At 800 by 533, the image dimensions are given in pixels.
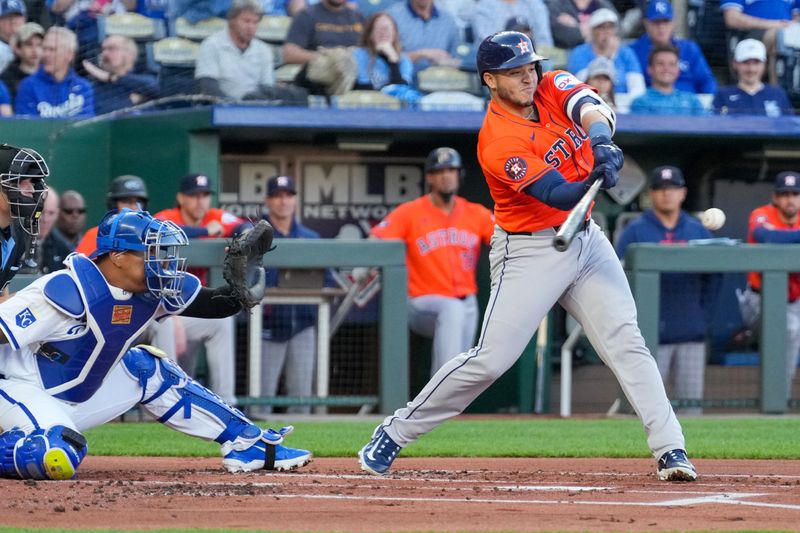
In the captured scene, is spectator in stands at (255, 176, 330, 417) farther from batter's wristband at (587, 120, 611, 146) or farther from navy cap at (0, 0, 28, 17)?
batter's wristband at (587, 120, 611, 146)

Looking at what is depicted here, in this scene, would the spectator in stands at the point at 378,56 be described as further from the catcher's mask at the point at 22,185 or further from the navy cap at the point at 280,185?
the catcher's mask at the point at 22,185

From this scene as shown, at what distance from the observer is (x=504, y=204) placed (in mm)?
5301

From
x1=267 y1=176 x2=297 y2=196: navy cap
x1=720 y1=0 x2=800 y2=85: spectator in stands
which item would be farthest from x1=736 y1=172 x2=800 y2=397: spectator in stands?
x1=267 y1=176 x2=297 y2=196: navy cap

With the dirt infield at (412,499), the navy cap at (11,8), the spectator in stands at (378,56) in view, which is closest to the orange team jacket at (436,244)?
the spectator in stands at (378,56)

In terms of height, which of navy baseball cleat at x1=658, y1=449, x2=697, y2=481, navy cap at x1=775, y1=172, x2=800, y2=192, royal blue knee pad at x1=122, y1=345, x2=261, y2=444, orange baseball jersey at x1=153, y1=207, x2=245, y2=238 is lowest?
navy baseball cleat at x1=658, y1=449, x2=697, y2=481

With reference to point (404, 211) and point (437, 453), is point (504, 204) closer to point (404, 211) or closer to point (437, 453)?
point (437, 453)

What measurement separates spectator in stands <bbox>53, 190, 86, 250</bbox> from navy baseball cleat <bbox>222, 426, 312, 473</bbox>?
4.16m

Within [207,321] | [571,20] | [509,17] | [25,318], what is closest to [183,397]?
[25,318]

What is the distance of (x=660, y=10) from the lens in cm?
1125

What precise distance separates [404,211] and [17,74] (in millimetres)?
3133

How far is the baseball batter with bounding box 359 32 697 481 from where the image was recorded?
5137 millimetres

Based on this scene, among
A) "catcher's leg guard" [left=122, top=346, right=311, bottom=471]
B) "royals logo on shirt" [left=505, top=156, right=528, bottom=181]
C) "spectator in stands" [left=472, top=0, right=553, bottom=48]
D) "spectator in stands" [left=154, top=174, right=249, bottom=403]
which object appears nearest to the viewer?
"royals logo on shirt" [left=505, top=156, right=528, bottom=181]

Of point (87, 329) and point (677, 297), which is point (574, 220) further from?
point (677, 297)

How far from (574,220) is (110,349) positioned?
1820 millimetres
